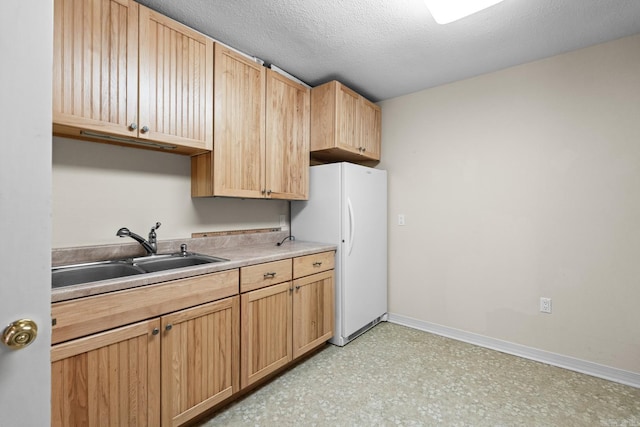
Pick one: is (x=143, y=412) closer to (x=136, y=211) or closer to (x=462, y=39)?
(x=136, y=211)

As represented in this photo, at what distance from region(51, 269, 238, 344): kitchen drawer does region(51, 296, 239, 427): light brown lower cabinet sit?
0.04 meters

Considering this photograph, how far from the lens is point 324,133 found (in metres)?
2.71

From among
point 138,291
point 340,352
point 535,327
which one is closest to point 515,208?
point 535,327

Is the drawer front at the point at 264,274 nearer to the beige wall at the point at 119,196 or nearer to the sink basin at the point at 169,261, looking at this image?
the sink basin at the point at 169,261

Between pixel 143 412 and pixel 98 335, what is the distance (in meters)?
0.45

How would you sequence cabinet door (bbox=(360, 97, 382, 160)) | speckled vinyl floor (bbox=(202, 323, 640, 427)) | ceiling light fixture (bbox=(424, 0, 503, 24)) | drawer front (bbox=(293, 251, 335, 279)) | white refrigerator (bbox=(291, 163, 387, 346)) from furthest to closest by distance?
cabinet door (bbox=(360, 97, 382, 160)) → white refrigerator (bbox=(291, 163, 387, 346)) → drawer front (bbox=(293, 251, 335, 279)) → speckled vinyl floor (bbox=(202, 323, 640, 427)) → ceiling light fixture (bbox=(424, 0, 503, 24))

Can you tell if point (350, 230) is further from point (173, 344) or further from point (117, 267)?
point (117, 267)

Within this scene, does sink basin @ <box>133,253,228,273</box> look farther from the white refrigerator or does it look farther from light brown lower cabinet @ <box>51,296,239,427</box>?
the white refrigerator

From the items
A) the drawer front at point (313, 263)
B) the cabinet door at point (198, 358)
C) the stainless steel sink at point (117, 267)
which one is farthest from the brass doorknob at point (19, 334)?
the drawer front at point (313, 263)

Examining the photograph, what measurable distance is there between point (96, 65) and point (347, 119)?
74.3 inches

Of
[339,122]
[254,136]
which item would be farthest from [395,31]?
[254,136]

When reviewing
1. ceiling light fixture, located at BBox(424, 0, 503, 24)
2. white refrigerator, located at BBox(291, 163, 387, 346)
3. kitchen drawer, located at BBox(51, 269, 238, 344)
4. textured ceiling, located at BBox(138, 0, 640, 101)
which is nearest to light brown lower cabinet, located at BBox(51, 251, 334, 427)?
kitchen drawer, located at BBox(51, 269, 238, 344)

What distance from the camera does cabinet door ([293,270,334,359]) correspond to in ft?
7.32

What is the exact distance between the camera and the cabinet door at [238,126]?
80.1 inches
